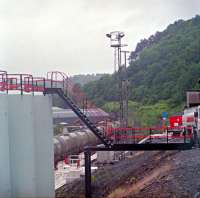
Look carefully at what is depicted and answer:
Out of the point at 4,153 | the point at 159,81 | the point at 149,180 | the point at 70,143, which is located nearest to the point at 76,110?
the point at 4,153

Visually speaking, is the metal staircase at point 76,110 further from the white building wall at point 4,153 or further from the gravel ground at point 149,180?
the gravel ground at point 149,180

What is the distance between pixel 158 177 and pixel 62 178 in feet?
33.1

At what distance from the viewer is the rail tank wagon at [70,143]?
31502 mm

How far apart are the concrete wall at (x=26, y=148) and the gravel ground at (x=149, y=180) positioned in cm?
391

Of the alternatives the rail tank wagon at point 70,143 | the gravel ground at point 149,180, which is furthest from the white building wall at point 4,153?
the rail tank wagon at point 70,143

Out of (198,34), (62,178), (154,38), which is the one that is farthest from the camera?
(154,38)

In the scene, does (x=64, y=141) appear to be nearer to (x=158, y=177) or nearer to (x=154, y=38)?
(x=158, y=177)

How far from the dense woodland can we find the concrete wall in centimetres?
3583

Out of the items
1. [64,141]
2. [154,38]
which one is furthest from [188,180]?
[154,38]

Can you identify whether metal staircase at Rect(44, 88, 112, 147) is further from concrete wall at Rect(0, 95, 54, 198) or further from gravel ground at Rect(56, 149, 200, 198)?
gravel ground at Rect(56, 149, 200, 198)

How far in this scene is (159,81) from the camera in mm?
66750

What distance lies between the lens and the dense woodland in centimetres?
5837

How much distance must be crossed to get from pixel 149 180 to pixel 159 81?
5044cm

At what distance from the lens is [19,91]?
14383 mm
